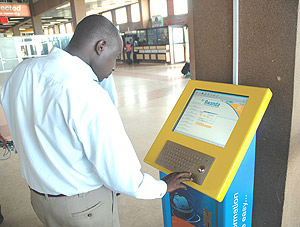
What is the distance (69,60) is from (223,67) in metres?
0.83

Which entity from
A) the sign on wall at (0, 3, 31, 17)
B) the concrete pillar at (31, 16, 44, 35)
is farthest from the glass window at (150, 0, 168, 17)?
the sign on wall at (0, 3, 31, 17)

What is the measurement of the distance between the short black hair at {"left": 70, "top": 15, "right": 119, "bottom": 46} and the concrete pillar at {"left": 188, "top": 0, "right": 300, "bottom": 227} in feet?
1.97

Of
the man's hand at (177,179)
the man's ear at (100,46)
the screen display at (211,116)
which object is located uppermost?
the man's ear at (100,46)

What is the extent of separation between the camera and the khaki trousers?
3.52 feet

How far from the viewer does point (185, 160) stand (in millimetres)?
1173

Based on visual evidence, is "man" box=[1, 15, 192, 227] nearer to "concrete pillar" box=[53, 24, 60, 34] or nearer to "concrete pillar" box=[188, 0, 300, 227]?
"concrete pillar" box=[188, 0, 300, 227]

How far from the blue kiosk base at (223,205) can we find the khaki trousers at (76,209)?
0.40 metres

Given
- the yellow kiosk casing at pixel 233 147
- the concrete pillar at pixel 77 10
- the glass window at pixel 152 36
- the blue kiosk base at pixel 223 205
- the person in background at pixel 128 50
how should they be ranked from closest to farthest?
the yellow kiosk casing at pixel 233 147 < the blue kiosk base at pixel 223 205 < the concrete pillar at pixel 77 10 < the glass window at pixel 152 36 < the person in background at pixel 128 50

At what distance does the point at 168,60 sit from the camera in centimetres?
1452

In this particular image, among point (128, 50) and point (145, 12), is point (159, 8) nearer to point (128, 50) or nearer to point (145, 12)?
point (145, 12)

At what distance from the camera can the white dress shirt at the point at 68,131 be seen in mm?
877

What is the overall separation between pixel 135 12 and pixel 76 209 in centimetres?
1915

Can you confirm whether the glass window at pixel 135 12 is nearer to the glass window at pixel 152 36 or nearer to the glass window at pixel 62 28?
the glass window at pixel 152 36

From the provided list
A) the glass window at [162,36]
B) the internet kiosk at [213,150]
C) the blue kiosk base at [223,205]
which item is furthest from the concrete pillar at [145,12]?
the blue kiosk base at [223,205]
